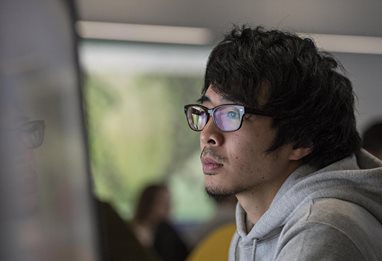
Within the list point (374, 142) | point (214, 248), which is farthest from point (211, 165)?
point (214, 248)

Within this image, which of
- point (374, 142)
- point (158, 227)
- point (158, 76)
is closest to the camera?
point (374, 142)

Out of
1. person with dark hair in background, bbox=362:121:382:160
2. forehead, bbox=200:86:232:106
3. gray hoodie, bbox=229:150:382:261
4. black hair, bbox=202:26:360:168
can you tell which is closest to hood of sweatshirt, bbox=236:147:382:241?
gray hoodie, bbox=229:150:382:261

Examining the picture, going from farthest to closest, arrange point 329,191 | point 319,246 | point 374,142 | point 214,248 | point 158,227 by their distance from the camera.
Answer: point 158,227, point 214,248, point 374,142, point 329,191, point 319,246

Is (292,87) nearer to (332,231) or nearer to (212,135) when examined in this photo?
(212,135)

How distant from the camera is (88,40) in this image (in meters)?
6.51

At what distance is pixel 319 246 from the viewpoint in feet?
4.79

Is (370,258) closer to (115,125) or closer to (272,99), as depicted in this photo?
(272,99)

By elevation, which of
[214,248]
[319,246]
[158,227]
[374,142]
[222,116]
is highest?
[222,116]

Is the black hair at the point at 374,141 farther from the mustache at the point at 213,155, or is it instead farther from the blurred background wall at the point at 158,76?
the blurred background wall at the point at 158,76

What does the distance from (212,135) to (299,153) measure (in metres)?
0.20

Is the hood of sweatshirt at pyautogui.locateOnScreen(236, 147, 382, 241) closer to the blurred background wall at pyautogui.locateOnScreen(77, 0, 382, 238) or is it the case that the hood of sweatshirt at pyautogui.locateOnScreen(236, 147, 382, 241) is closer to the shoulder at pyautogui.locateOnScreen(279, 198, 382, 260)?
the shoulder at pyautogui.locateOnScreen(279, 198, 382, 260)

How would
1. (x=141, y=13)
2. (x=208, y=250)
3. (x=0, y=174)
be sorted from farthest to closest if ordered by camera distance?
(x=141, y=13), (x=208, y=250), (x=0, y=174)

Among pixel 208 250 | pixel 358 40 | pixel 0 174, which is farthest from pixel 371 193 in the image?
pixel 358 40

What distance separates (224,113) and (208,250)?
207cm
